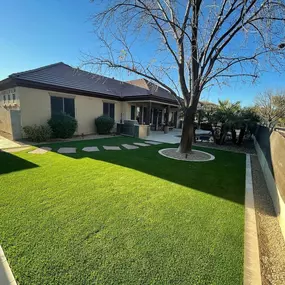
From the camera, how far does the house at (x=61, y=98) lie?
31.2 ft

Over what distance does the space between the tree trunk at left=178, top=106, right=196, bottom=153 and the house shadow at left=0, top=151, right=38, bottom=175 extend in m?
5.78

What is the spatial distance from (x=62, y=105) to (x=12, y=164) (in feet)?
23.0

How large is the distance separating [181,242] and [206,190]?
201cm

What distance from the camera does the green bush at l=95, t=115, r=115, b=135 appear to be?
1294 cm

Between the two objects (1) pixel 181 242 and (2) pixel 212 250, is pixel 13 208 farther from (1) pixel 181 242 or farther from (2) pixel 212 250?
(2) pixel 212 250

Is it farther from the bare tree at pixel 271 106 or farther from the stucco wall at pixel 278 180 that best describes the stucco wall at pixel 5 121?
the bare tree at pixel 271 106

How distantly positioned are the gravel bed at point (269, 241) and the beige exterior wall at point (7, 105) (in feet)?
38.9

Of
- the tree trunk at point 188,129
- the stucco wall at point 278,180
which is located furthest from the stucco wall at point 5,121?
the stucco wall at point 278,180

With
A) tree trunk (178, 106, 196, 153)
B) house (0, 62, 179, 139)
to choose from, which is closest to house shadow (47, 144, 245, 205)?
tree trunk (178, 106, 196, 153)

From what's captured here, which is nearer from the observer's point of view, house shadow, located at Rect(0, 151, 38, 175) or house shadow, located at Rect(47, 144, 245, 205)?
house shadow, located at Rect(47, 144, 245, 205)

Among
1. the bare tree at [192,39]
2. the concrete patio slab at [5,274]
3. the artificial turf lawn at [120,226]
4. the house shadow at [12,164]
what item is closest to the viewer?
the concrete patio slab at [5,274]

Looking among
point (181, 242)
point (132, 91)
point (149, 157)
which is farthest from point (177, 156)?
point (132, 91)

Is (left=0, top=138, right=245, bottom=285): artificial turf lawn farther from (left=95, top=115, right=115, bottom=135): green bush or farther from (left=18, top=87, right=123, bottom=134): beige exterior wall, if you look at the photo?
(left=95, top=115, right=115, bottom=135): green bush

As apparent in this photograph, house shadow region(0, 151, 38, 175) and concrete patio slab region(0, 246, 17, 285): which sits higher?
concrete patio slab region(0, 246, 17, 285)
